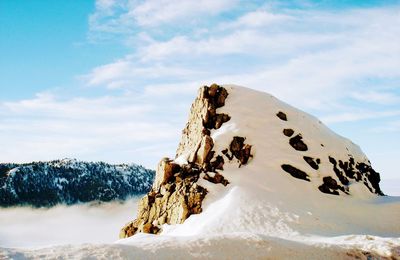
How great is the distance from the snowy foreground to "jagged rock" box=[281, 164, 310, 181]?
0.68 meters

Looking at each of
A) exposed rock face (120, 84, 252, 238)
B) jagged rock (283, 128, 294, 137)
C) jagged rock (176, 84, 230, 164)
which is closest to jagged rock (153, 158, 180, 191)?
exposed rock face (120, 84, 252, 238)

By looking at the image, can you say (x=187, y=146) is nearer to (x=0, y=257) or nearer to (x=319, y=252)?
(x=319, y=252)

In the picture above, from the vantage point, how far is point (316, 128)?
191 feet

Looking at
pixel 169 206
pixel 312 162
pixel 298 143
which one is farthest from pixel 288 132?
pixel 169 206

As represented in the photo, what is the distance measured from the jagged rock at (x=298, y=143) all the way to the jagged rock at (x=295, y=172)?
408cm

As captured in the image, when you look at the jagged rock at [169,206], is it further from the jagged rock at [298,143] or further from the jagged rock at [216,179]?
the jagged rock at [298,143]

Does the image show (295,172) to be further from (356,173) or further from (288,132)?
(356,173)

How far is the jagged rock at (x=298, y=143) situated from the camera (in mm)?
52312

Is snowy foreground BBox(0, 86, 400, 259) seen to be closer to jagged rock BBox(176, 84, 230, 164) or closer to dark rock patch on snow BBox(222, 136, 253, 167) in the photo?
dark rock patch on snow BBox(222, 136, 253, 167)

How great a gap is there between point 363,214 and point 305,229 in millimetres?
10812

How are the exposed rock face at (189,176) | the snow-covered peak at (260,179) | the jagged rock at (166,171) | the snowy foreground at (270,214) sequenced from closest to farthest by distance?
1. the snowy foreground at (270,214)
2. the snow-covered peak at (260,179)
3. the exposed rock face at (189,176)
4. the jagged rock at (166,171)

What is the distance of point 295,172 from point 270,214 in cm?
1146

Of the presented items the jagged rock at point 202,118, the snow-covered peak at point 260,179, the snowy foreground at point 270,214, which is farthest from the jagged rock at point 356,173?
the jagged rock at point 202,118

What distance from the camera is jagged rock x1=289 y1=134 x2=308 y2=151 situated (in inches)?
2060
